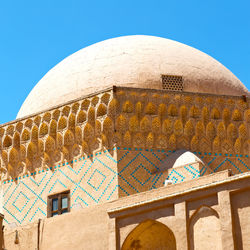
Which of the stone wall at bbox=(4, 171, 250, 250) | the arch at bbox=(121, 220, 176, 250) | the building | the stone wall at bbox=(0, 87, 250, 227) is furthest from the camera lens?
the stone wall at bbox=(0, 87, 250, 227)

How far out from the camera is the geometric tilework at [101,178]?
12094 millimetres

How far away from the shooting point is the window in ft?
40.9

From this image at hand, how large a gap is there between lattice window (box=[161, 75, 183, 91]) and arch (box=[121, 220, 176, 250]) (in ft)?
10.9

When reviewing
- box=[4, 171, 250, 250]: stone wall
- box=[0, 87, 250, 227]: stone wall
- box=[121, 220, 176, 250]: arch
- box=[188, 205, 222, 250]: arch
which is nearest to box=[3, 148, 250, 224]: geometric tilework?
box=[0, 87, 250, 227]: stone wall

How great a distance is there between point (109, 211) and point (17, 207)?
9.06 feet

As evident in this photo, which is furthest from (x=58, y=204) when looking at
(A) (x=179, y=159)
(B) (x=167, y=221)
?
(B) (x=167, y=221)

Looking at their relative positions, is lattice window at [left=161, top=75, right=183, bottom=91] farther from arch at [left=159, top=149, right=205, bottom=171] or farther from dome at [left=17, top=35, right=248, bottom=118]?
arch at [left=159, top=149, right=205, bottom=171]

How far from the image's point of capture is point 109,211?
434 inches

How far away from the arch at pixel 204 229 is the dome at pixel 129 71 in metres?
3.60

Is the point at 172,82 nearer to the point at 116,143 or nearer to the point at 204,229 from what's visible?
the point at 116,143

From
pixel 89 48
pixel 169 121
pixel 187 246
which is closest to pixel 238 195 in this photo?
pixel 187 246

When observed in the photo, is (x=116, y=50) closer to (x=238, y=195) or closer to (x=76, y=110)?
(x=76, y=110)

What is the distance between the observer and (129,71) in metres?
13.3

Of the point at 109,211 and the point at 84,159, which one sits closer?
the point at 109,211
